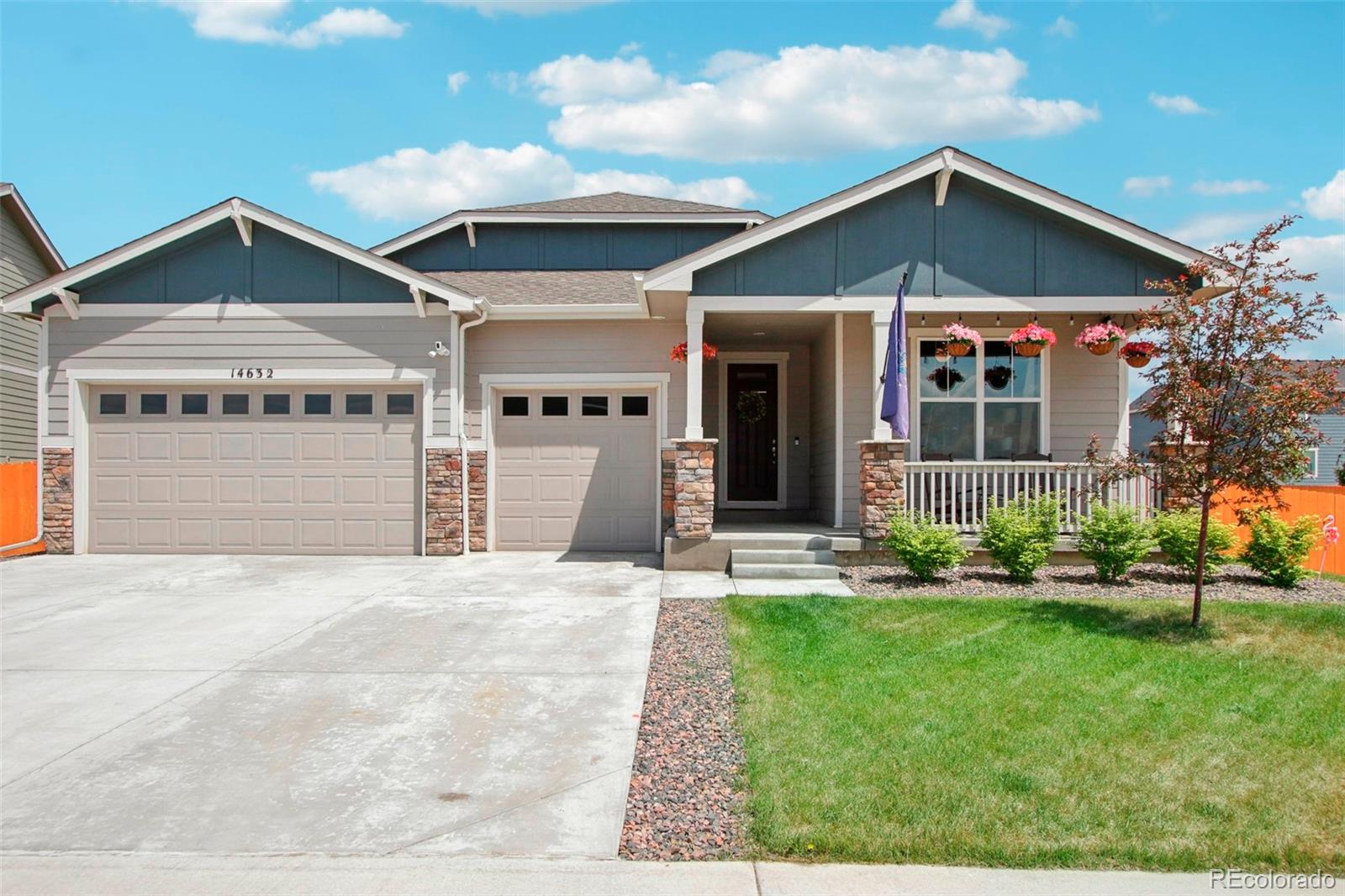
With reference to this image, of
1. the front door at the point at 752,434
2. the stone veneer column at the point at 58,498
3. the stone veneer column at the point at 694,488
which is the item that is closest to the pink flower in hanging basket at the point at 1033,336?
the stone veneer column at the point at 694,488

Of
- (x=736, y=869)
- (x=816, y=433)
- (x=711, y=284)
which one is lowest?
(x=736, y=869)

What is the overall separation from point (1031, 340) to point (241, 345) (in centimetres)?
977

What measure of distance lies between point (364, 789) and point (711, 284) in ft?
24.4

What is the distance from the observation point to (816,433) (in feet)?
43.2

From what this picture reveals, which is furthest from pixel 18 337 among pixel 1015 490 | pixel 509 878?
pixel 509 878

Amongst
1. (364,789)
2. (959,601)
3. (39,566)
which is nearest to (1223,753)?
(959,601)

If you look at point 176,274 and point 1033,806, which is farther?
point 176,274

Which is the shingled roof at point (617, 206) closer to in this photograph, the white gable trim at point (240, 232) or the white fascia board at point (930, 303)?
the white gable trim at point (240, 232)

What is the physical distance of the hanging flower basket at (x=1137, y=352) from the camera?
33.6 feet

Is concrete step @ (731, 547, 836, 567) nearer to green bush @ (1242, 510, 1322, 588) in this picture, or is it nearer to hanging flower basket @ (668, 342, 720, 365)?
hanging flower basket @ (668, 342, 720, 365)

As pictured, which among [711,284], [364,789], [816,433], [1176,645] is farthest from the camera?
[816,433]

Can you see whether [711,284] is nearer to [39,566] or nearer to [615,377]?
[615,377]

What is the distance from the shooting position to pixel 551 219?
15719 mm

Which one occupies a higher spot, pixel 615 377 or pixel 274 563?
pixel 615 377
